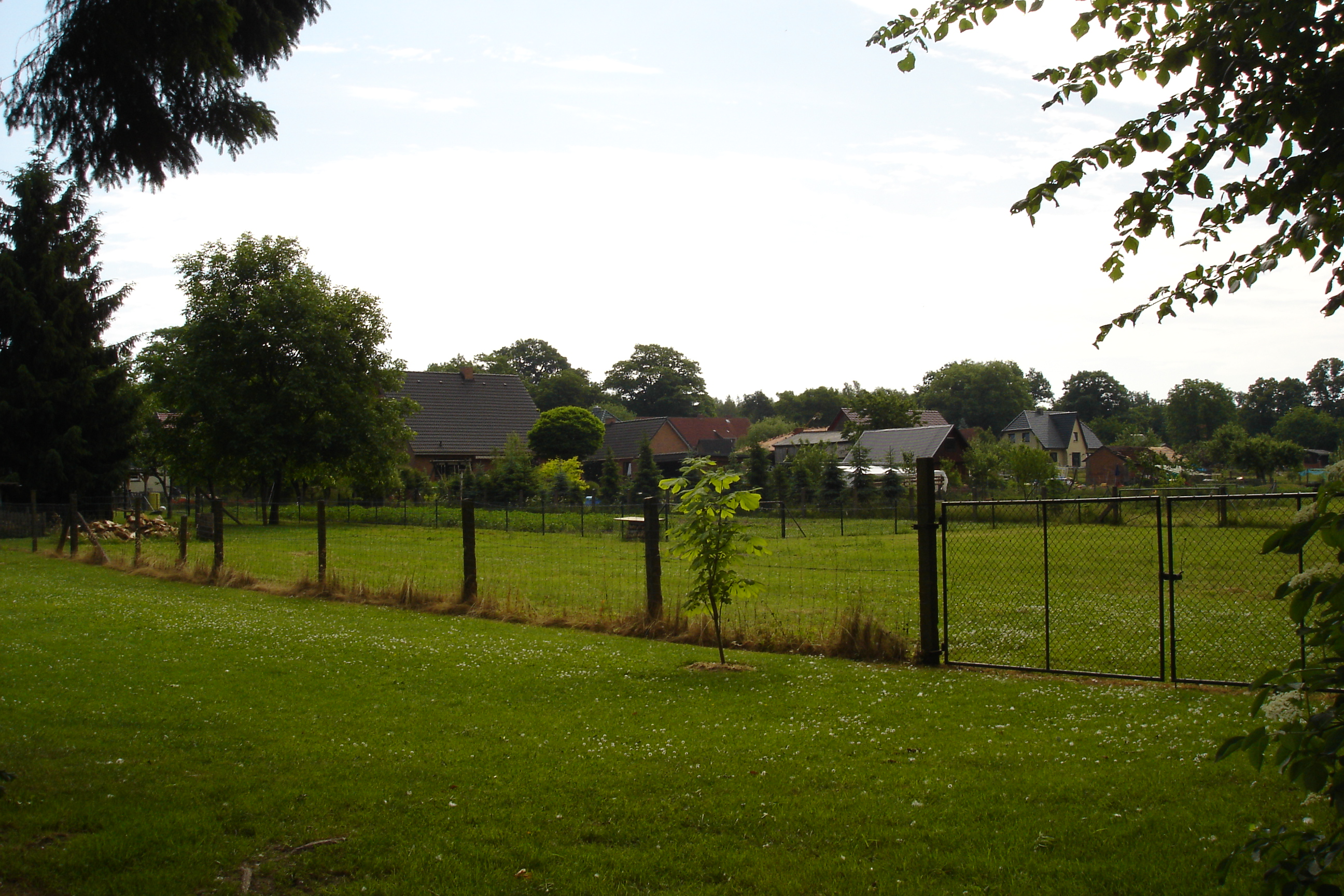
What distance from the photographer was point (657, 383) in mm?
120375

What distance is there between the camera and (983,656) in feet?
35.6

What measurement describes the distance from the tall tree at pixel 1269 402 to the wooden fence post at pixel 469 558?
122 meters

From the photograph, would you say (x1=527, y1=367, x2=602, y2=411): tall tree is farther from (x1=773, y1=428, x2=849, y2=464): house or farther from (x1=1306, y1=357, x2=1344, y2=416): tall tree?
(x1=1306, y1=357, x2=1344, y2=416): tall tree

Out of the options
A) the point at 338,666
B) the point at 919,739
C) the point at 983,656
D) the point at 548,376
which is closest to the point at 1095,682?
the point at 983,656

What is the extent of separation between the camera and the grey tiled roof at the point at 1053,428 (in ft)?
291

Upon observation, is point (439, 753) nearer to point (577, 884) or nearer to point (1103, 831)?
point (577, 884)

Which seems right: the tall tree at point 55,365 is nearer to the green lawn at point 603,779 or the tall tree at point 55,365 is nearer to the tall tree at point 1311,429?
the green lawn at point 603,779

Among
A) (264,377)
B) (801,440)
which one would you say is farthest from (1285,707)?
(801,440)

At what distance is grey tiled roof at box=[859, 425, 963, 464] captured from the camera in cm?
5644

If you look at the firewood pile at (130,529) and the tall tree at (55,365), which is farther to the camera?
the tall tree at (55,365)

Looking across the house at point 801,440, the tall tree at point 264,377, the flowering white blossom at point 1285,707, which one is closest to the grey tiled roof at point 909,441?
the house at point 801,440

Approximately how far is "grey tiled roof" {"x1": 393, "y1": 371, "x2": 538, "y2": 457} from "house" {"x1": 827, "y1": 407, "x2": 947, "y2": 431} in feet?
77.8

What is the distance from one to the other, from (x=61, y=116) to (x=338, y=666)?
5.92m

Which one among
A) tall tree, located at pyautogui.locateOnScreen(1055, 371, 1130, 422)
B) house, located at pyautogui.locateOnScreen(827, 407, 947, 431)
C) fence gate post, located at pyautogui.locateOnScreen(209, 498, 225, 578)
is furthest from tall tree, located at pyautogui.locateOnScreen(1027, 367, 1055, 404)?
fence gate post, located at pyautogui.locateOnScreen(209, 498, 225, 578)
